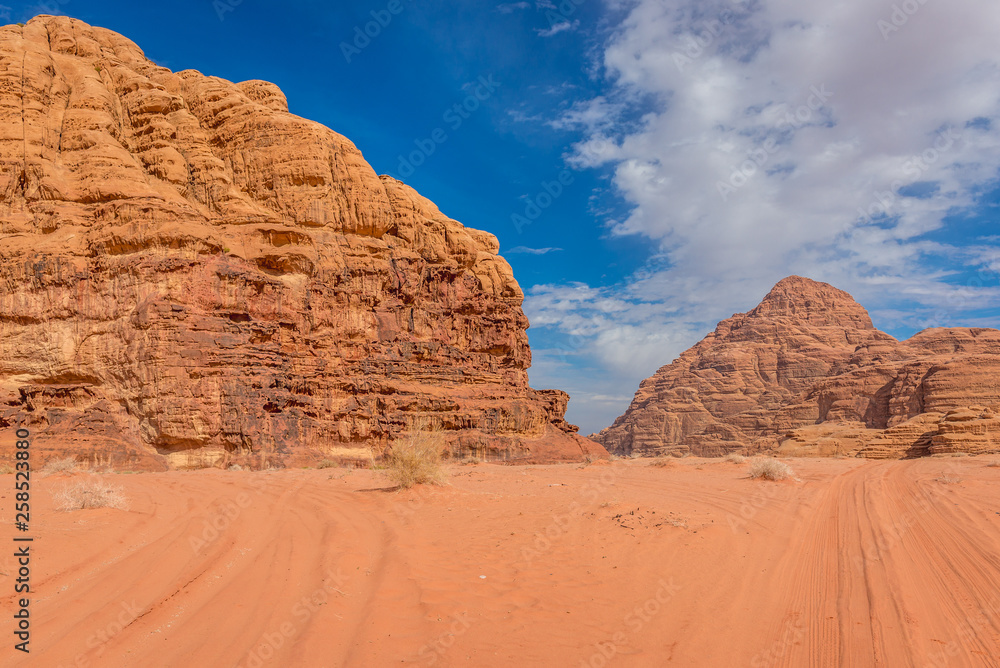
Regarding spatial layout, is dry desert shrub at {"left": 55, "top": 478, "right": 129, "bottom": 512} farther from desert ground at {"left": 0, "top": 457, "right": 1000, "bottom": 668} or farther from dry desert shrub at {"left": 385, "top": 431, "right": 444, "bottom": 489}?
dry desert shrub at {"left": 385, "top": 431, "right": 444, "bottom": 489}

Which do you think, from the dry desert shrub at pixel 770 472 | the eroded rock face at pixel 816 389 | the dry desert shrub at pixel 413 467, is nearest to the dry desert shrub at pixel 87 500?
the dry desert shrub at pixel 413 467

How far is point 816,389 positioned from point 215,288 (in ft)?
297

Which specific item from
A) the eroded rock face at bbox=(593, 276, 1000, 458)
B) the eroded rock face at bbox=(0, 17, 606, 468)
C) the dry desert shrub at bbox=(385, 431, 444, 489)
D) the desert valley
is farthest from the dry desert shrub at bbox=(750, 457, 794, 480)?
the eroded rock face at bbox=(593, 276, 1000, 458)

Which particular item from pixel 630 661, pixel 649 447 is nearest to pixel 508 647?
pixel 630 661

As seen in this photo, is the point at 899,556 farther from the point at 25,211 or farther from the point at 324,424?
the point at 25,211

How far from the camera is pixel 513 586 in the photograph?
5.88 meters

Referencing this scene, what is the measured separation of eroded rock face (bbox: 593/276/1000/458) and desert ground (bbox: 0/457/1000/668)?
3666cm

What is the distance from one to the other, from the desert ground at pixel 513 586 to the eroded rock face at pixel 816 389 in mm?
36661

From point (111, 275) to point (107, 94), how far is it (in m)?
16.7

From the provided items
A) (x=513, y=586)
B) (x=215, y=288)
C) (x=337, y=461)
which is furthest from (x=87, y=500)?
(x=215, y=288)

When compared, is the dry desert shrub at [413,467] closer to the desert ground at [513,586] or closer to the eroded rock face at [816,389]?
the desert ground at [513,586]

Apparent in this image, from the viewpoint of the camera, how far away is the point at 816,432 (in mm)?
59125

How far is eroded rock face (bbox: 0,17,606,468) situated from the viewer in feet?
93.4

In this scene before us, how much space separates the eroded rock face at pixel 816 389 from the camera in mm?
47594
